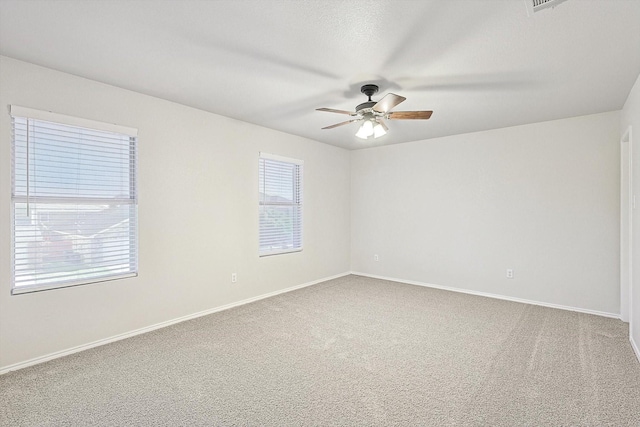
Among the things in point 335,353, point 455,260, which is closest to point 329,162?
point 455,260

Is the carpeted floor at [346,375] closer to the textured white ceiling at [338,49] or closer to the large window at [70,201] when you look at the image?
the large window at [70,201]

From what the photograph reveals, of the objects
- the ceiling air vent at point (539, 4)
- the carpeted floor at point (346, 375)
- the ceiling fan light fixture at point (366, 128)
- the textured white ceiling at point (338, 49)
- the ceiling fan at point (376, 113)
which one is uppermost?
the textured white ceiling at point (338, 49)

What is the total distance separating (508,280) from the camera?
4.59m

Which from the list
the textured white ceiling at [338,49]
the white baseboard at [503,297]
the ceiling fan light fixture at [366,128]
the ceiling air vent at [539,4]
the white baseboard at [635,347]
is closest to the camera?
the ceiling air vent at [539,4]

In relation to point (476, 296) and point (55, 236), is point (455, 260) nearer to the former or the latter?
point (476, 296)

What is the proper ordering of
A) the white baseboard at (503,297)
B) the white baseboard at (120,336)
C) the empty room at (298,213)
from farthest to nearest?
the white baseboard at (503,297), the white baseboard at (120,336), the empty room at (298,213)

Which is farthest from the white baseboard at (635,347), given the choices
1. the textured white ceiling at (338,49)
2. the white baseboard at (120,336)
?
the white baseboard at (120,336)

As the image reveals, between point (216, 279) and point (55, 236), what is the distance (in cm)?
173

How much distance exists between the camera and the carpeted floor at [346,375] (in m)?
2.00

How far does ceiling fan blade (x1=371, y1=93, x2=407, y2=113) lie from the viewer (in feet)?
8.64

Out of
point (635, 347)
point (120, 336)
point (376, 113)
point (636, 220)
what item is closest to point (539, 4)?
point (376, 113)

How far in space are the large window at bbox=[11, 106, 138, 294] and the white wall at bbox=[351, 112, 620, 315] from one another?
13.3ft

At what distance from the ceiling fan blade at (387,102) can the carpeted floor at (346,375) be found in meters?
2.19

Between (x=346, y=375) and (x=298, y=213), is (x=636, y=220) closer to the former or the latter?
(x=346, y=375)
